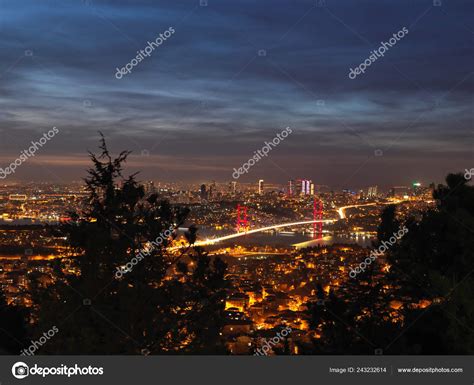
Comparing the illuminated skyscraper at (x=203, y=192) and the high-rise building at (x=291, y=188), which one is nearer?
the illuminated skyscraper at (x=203, y=192)

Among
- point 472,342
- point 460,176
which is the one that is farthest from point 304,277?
point 472,342

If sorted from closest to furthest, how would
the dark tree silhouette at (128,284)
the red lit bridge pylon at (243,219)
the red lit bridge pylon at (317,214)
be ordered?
the dark tree silhouette at (128,284) < the red lit bridge pylon at (243,219) < the red lit bridge pylon at (317,214)

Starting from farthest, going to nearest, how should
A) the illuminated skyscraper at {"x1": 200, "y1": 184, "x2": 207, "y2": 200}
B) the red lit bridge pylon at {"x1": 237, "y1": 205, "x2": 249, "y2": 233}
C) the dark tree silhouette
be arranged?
the red lit bridge pylon at {"x1": 237, "y1": 205, "x2": 249, "y2": 233} → the illuminated skyscraper at {"x1": 200, "y1": 184, "x2": 207, "y2": 200} → the dark tree silhouette

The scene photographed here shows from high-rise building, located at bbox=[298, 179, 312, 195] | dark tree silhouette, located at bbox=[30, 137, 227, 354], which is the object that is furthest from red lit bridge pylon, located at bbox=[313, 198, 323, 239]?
dark tree silhouette, located at bbox=[30, 137, 227, 354]

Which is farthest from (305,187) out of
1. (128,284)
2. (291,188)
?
(128,284)

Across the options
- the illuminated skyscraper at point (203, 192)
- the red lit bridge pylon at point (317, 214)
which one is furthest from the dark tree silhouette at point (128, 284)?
the red lit bridge pylon at point (317, 214)

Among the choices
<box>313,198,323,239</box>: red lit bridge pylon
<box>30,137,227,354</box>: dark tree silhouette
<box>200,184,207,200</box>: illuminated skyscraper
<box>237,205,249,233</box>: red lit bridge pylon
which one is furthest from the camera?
<box>313,198,323,239</box>: red lit bridge pylon

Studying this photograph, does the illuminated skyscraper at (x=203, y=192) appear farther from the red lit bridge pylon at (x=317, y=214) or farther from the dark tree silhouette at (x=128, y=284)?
the dark tree silhouette at (x=128, y=284)

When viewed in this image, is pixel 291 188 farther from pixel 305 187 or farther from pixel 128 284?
pixel 128 284

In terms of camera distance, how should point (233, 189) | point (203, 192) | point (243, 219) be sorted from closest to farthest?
point (203, 192) → point (243, 219) → point (233, 189)

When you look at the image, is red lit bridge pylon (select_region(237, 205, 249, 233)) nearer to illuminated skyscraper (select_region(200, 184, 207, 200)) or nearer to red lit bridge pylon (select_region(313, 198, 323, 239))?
illuminated skyscraper (select_region(200, 184, 207, 200))

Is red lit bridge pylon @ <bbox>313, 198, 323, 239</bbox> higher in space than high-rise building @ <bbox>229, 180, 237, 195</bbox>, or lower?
lower
